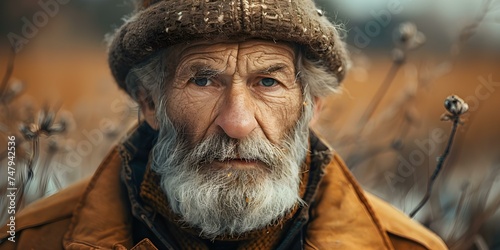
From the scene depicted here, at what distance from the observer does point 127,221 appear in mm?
2619

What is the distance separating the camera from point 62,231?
270 cm

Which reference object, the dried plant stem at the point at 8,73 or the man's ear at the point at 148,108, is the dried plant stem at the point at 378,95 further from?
the dried plant stem at the point at 8,73

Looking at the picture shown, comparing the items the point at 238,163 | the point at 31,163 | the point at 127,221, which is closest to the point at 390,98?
the point at 238,163

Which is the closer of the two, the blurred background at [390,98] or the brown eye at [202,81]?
the brown eye at [202,81]

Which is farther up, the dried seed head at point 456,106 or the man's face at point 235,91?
the man's face at point 235,91

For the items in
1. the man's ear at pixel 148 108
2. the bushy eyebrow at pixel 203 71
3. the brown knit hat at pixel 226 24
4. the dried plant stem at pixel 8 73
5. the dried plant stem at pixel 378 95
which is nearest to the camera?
the brown knit hat at pixel 226 24

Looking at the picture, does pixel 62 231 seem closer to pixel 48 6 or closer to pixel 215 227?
pixel 215 227

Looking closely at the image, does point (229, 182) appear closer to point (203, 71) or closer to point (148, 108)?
point (203, 71)

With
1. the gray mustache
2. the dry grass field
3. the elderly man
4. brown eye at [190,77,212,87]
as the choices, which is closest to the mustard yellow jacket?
the elderly man

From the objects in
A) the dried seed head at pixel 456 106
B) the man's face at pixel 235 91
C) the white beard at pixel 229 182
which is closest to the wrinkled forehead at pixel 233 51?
the man's face at pixel 235 91

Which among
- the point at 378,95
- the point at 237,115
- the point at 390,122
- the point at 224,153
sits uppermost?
A: the point at 237,115

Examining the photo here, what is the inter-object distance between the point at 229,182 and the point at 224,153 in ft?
0.37

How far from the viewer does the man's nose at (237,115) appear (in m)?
2.29

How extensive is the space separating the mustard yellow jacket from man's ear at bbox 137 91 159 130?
0.70 feet
